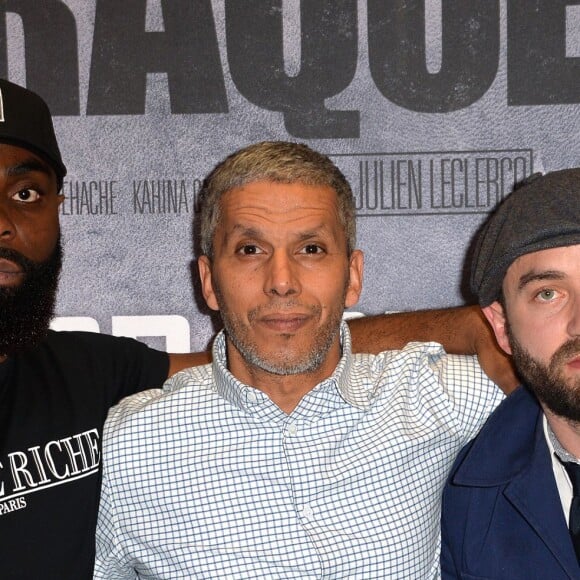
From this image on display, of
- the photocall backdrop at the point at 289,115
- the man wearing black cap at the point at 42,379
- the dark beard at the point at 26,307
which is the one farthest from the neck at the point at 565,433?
the dark beard at the point at 26,307

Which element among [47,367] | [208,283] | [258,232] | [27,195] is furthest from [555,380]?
[27,195]

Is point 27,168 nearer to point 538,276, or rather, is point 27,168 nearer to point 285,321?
point 285,321

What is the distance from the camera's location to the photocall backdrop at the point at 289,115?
207 centimetres

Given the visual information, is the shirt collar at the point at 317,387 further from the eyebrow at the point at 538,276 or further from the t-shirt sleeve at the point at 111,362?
the eyebrow at the point at 538,276

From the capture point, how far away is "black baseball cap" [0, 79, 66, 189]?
65.8 inches

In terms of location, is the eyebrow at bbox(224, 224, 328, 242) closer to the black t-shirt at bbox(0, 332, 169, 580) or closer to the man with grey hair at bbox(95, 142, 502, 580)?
the man with grey hair at bbox(95, 142, 502, 580)

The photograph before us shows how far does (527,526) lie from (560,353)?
0.36 metres

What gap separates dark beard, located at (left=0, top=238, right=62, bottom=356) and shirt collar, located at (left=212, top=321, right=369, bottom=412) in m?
0.38

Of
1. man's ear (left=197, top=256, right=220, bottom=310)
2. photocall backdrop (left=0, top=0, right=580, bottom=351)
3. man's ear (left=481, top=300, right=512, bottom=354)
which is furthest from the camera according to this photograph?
photocall backdrop (left=0, top=0, right=580, bottom=351)

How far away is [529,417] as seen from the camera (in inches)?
64.2

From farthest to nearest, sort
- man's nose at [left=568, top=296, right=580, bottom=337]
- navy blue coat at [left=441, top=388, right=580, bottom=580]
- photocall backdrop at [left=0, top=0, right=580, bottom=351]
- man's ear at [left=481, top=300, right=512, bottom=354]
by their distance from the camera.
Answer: photocall backdrop at [left=0, top=0, right=580, bottom=351] < man's ear at [left=481, top=300, right=512, bottom=354] < navy blue coat at [left=441, top=388, right=580, bottom=580] < man's nose at [left=568, top=296, right=580, bottom=337]

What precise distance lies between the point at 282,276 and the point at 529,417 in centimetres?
59

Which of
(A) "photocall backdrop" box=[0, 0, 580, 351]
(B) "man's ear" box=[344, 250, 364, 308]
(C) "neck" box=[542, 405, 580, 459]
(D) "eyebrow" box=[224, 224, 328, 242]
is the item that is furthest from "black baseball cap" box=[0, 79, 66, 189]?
(C) "neck" box=[542, 405, 580, 459]

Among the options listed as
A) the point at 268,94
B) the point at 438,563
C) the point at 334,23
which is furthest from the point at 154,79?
the point at 438,563
